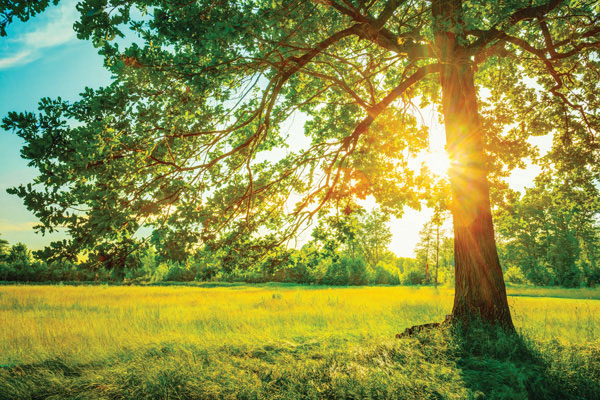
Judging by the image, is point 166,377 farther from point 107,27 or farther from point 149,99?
point 107,27

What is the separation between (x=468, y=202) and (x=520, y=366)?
134 inches

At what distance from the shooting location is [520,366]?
4.74m

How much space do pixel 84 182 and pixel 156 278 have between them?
58.6 m

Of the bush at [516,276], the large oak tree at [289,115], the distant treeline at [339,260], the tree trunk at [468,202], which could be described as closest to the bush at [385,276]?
the distant treeline at [339,260]

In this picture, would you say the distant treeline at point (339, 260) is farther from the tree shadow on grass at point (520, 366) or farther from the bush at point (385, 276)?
the tree shadow on grass at point (520, 366)

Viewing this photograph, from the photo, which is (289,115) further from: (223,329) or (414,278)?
(414,278)

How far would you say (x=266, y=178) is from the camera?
8625 mm

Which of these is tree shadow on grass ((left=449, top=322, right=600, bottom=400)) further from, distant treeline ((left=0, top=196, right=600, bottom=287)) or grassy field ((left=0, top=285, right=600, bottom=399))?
distant treeline ((left=0, top=196, right=600, bottom=287))

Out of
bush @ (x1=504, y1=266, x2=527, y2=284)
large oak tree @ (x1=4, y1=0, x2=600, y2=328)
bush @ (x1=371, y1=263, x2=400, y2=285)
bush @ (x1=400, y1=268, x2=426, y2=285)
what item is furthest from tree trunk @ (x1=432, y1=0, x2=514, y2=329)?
bush @ (x1=504, y1=266, x2=527, y2=284)

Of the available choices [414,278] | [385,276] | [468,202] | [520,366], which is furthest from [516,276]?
[520,366]

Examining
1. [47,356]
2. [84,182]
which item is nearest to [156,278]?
[47,356]

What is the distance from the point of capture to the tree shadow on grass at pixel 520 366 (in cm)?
401

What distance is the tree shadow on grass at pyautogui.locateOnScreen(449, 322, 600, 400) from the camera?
4010 mm

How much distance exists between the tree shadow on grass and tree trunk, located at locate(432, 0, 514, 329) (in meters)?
0.57
